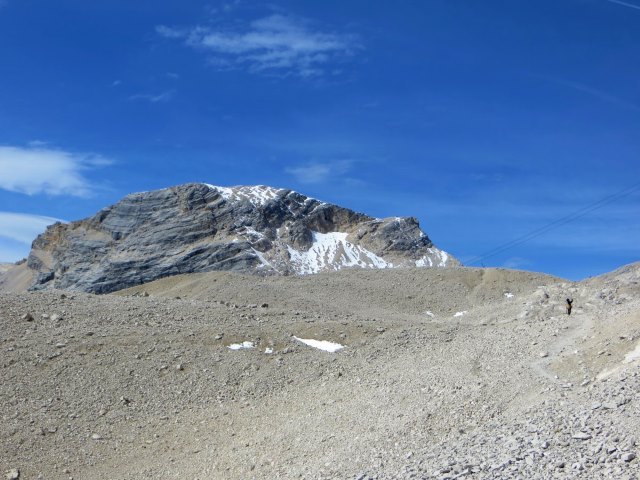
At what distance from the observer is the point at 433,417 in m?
16.9

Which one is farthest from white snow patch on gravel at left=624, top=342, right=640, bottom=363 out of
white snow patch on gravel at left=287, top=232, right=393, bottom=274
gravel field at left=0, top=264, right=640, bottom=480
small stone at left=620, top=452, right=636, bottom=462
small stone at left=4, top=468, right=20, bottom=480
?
white snow patch on gravel at left=287, top=232, right=393, bottom=274

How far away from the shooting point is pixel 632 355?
1741 centimetres

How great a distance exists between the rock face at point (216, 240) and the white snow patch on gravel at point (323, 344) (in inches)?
1290

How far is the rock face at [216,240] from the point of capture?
59469mm

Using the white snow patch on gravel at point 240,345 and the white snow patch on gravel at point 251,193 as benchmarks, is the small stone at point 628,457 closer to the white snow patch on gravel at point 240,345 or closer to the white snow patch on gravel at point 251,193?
the white snow patch on gravel at point 240,345

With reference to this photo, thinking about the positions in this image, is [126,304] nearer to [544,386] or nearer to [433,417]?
[433,417]

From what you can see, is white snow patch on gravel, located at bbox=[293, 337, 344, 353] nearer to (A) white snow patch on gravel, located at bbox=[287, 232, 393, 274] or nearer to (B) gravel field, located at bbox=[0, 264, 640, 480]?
(B) gravel field, located at bbox=[0, 264, 640, 480]

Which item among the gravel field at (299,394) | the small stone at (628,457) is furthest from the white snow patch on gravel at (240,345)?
the small stone at (628,457)

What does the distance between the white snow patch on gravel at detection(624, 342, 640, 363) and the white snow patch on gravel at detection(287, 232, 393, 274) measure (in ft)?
141

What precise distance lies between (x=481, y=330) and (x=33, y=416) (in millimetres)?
14722

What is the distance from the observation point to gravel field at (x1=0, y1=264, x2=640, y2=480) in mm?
14024

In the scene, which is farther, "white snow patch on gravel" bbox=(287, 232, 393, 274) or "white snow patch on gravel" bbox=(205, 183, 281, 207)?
"white snow patch on gravel" bbox=(205, 183, 281, 207)

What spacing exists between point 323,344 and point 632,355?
391 inches

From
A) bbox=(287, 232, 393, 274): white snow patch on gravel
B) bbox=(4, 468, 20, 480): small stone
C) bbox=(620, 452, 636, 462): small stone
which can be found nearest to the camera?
bbox=(620, 452, 636, 462): small stone
